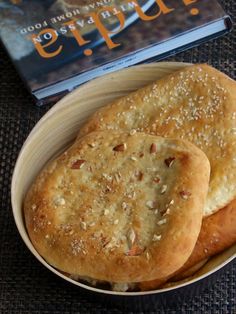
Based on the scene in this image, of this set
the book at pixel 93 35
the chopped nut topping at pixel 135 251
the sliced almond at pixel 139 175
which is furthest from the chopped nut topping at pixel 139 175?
the book at pixel 93 35

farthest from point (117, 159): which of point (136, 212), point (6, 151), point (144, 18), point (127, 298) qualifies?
point (144, 18)

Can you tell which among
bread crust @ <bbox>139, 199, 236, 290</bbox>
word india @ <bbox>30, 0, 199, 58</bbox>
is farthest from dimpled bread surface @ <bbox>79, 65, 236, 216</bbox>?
word india @ <bbox>30, 0, 199, 58</bbox>

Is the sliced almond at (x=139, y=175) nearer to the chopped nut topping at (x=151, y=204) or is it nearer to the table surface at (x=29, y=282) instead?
the chopped nut topping at (x=151, y=204)

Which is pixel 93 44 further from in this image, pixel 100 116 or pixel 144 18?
pixel 100 116

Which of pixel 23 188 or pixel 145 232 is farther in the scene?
pixel 23 188

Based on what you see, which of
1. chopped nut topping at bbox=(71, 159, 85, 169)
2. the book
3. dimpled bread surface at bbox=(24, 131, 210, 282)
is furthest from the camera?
the book

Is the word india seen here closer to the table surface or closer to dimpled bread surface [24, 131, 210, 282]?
the table surface
